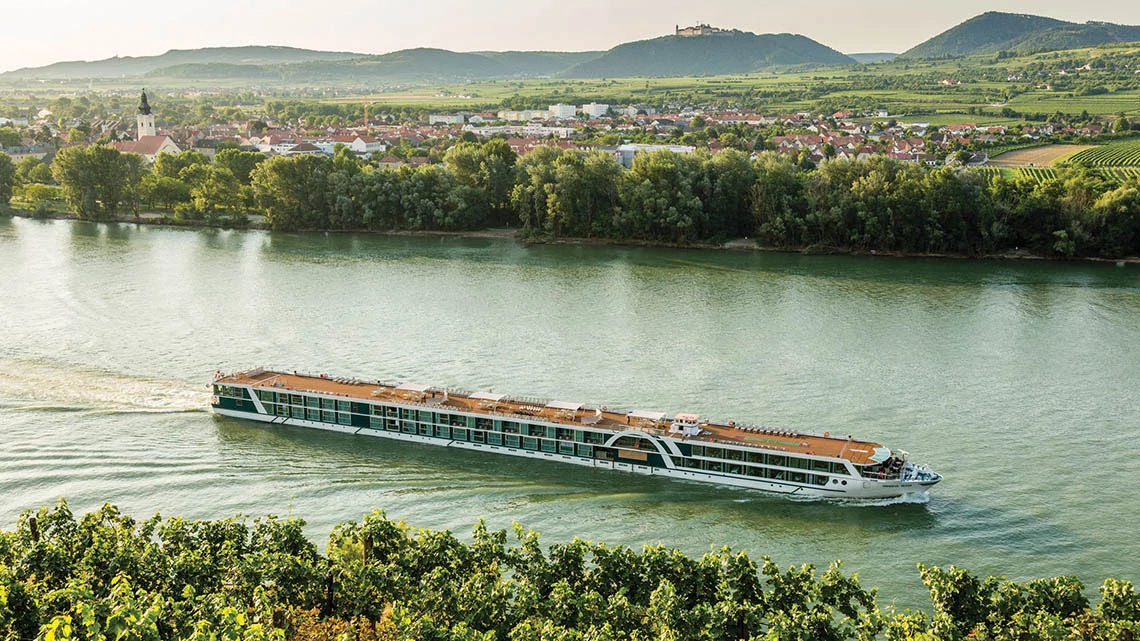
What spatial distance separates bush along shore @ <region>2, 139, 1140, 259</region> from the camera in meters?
43.2

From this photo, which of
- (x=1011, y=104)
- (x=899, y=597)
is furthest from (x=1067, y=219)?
(x=1011, y=104)

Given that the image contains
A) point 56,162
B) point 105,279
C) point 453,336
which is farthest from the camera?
point 56,162

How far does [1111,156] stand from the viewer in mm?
67125

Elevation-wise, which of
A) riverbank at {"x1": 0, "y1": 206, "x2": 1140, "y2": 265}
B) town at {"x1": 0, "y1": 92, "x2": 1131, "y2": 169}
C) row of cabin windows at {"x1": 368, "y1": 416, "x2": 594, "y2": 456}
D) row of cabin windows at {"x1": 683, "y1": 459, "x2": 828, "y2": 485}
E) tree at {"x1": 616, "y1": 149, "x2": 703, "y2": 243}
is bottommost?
row of cabin windows at {"x1": 683, "y1": 459, "x2": 828, "y2": 485}

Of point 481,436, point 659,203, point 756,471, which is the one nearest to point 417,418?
point 481,436

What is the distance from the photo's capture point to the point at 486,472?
A: 21.0 meters

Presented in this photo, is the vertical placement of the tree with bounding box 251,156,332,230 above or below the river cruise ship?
above

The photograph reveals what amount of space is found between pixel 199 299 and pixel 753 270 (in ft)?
71.8

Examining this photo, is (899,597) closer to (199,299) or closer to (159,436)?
(159,436)

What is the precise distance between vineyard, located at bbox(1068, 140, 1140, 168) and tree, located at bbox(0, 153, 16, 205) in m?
67.2

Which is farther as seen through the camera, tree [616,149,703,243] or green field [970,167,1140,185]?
green field [970,167,1140,185]

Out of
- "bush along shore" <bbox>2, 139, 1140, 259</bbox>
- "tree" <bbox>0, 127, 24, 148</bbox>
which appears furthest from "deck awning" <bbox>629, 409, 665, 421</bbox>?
"tree" <bbox>0, 127, 24, 148</bbox>

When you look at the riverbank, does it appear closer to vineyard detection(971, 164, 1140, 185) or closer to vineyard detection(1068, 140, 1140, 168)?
vineyard detection(971, 164, 1140, 185)

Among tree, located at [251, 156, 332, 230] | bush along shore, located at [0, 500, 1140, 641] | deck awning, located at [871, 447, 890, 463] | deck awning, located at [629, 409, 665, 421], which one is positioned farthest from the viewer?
tree, located at [251, 156, 332, 230]
